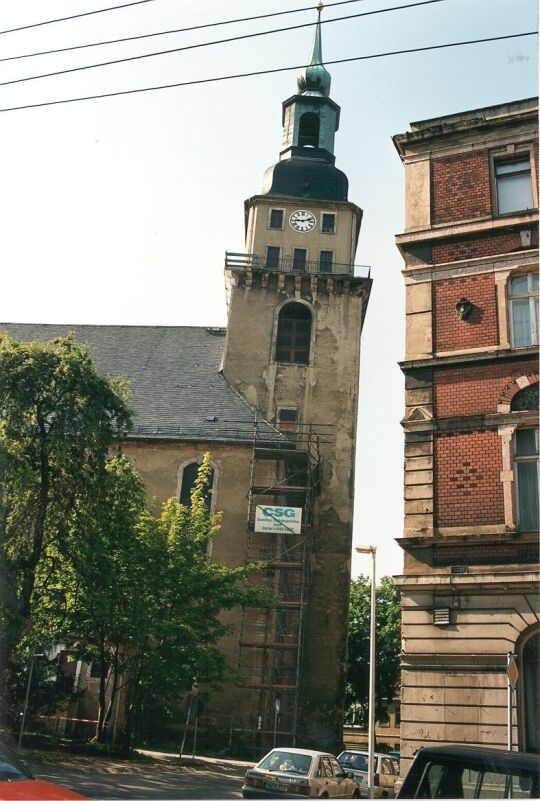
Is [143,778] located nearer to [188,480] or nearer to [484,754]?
[484,754]

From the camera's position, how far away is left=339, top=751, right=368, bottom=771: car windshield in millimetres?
21844

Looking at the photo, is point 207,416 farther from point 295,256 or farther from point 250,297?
point 295,256

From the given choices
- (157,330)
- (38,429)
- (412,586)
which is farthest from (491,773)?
(157,330)

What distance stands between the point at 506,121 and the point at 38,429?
40.2 feet

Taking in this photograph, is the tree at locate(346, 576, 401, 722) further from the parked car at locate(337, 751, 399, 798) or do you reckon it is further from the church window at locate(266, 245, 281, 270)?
the parked car at locate(337, 751, 399, 798)

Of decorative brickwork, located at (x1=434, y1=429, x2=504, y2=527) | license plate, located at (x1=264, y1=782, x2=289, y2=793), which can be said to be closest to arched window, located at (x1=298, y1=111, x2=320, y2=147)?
decorative brickwork, located at (x1=434, y1=429, x2=504, y2=527)

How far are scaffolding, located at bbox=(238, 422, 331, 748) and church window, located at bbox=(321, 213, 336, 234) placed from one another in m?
11.5

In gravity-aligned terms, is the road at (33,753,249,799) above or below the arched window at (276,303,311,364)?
below

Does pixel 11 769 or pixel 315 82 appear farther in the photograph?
pixel 315 82

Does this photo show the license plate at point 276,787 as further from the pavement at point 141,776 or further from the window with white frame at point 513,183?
the window with white frame at point 513,183

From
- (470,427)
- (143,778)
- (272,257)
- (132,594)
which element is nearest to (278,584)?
(132,594)

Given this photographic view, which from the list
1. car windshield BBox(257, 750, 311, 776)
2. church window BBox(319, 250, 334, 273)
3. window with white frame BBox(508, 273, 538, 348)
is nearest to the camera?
window with white frame BBox(508, 273, 538, 348)

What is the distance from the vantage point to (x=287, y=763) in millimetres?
14703

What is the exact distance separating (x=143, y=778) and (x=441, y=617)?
900 cm
